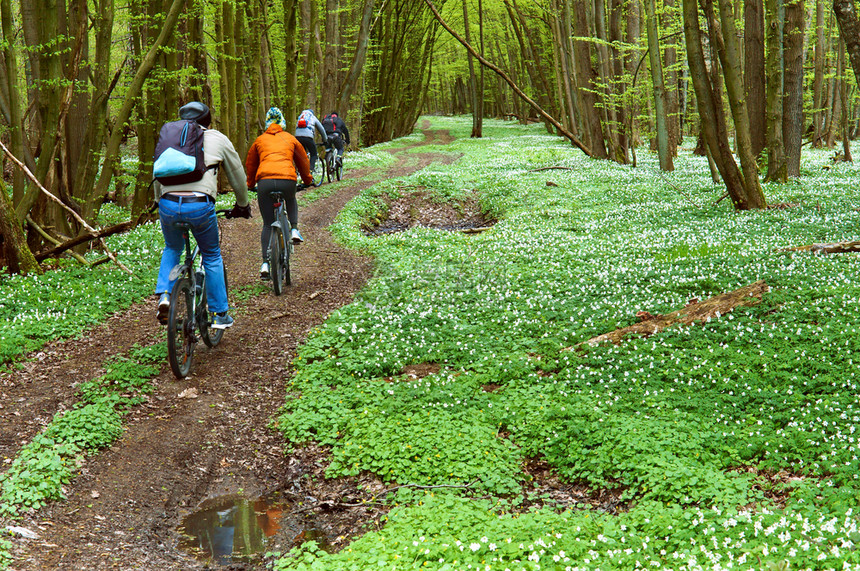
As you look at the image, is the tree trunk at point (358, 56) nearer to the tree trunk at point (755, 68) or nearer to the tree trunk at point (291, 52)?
the tree trunk at point (291, 52)

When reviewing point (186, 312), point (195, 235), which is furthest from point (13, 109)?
point (186, 312)

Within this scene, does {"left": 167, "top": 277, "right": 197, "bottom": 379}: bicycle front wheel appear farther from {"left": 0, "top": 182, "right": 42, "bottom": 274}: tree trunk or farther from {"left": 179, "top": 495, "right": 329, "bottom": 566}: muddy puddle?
{"left": 0, "top": 182, "right": 42, "bottom": 274}: tree trunk

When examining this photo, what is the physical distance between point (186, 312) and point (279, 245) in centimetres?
333

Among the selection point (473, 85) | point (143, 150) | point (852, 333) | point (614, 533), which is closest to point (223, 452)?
point (614, 533)

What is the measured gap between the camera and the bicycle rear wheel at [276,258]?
992 cm

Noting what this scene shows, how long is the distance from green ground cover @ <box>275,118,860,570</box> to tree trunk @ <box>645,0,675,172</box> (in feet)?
32.8

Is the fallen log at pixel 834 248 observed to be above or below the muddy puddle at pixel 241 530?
above

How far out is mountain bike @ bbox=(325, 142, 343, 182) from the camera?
23.4 m

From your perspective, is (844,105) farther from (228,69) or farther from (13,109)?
(13,109)

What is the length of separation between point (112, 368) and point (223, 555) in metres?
3.52

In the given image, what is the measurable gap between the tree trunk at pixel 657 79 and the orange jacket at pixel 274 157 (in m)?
15.1

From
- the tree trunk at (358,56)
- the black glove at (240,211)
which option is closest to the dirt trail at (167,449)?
the black glove at (240,211)

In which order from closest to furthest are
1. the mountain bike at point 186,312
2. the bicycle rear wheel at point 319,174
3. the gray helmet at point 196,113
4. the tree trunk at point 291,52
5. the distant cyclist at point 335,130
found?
the mountain bike at point 186,312 → the gray helmet at point 196,113 → the bicycle rear wheel at point 319,174 → the tree trunk at point 291,52 → the distant cyclist at point 335,130

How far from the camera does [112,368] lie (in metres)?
7.13
